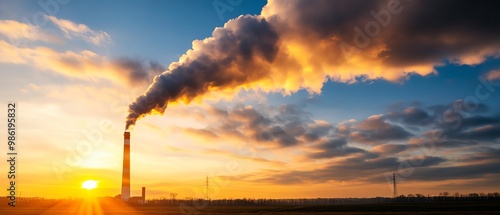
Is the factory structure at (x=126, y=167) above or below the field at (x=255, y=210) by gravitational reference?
above

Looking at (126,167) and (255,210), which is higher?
(126,167)

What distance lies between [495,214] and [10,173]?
63.8 metres

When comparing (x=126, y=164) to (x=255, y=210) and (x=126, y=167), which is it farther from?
(x=255, y=210)

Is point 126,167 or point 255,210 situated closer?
point 126,167

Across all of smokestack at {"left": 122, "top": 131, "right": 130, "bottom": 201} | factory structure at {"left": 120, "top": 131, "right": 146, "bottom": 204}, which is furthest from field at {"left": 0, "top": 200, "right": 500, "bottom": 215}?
smokestack at {"left": 122, "top": 131, "right": 130, "bottom": 201}

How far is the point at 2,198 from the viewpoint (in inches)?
7279

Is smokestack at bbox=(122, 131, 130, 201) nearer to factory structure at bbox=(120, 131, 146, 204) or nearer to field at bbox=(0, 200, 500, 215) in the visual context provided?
factory structure at bbox=(120, 131, 146, 204)

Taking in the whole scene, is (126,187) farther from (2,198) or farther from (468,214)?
(2,198)

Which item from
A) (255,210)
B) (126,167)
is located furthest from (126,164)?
(255,210)

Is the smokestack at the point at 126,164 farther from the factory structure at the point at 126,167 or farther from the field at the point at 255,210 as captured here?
the field at the point at 255,210

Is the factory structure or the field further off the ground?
the factory structure

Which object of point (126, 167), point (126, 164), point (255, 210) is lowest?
point (255, 210)

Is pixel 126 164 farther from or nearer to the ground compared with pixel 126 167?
farther from the ground

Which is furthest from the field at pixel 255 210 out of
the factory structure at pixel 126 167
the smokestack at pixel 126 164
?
the smokestack at pixel 126 164
